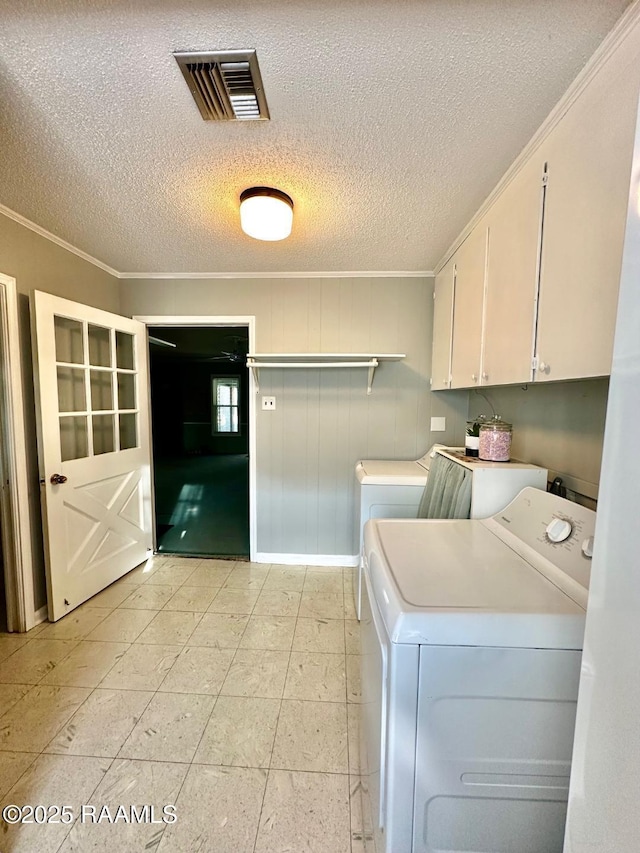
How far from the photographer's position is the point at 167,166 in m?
1.46

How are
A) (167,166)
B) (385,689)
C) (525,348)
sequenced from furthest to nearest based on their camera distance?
(167,166)
(525,348)
(385,689)

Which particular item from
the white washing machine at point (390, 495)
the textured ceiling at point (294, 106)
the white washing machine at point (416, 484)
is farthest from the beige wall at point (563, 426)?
the textured ceiling at point (294, 106)

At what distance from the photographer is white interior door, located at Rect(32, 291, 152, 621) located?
2027 mm

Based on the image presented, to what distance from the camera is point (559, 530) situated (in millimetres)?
1097

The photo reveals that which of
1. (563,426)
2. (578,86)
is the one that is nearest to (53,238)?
(578,86)

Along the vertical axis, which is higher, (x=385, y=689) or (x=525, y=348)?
(x=525, y=348)

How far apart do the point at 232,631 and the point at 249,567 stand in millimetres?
792

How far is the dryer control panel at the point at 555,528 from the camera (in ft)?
3.22

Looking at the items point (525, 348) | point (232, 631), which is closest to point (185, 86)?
point (525, 348)

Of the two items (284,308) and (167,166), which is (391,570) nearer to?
(167,166)

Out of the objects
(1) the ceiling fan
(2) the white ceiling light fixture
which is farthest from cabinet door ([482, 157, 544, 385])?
(1) the ceiling fan

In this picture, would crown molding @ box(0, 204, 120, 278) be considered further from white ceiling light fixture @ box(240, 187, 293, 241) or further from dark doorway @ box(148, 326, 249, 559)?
white ceiling light fixture @ box(240, 187, 293, 241)

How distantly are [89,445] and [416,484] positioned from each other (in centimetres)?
218

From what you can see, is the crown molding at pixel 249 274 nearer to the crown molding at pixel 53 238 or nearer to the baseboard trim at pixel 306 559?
the crown molding at pixel 53 238
